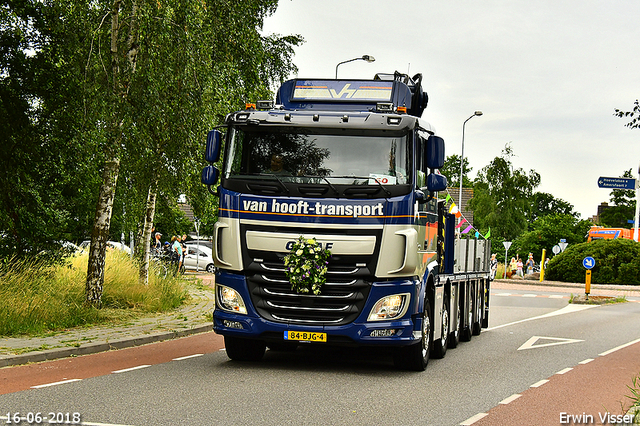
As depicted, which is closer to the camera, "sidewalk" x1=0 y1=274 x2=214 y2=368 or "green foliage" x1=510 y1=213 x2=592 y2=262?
"sidewalk" x1=0 y1=274 x2=214 y2=368

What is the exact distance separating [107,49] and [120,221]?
31.3ft

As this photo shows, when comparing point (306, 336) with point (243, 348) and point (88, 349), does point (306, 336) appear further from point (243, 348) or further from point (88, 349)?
point (88, 349)

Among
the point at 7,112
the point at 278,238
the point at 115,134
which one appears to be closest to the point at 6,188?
the point at 7,112

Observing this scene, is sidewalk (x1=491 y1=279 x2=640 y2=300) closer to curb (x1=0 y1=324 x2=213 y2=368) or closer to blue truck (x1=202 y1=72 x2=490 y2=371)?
curb (x1=0 y1=324 x2=213 y2=368)

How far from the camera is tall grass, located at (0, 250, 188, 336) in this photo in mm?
13258

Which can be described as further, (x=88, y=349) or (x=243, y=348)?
(x=88, y=349)

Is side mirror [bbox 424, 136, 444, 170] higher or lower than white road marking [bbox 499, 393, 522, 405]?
higher

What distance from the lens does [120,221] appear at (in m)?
23.4

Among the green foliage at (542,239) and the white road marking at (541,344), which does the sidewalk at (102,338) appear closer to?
the white road marking at (541,344)

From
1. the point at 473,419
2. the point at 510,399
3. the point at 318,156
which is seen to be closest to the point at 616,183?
the point at 318,156

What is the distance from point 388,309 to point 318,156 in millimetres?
2058

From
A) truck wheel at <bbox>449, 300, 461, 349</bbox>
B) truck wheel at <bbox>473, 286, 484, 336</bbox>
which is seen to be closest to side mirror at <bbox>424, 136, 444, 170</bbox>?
truck wheel at <bbox>449, 300, 461, 349</bbox>

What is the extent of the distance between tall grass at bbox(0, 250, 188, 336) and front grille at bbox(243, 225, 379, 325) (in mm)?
4629

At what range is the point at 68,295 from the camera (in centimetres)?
1527
